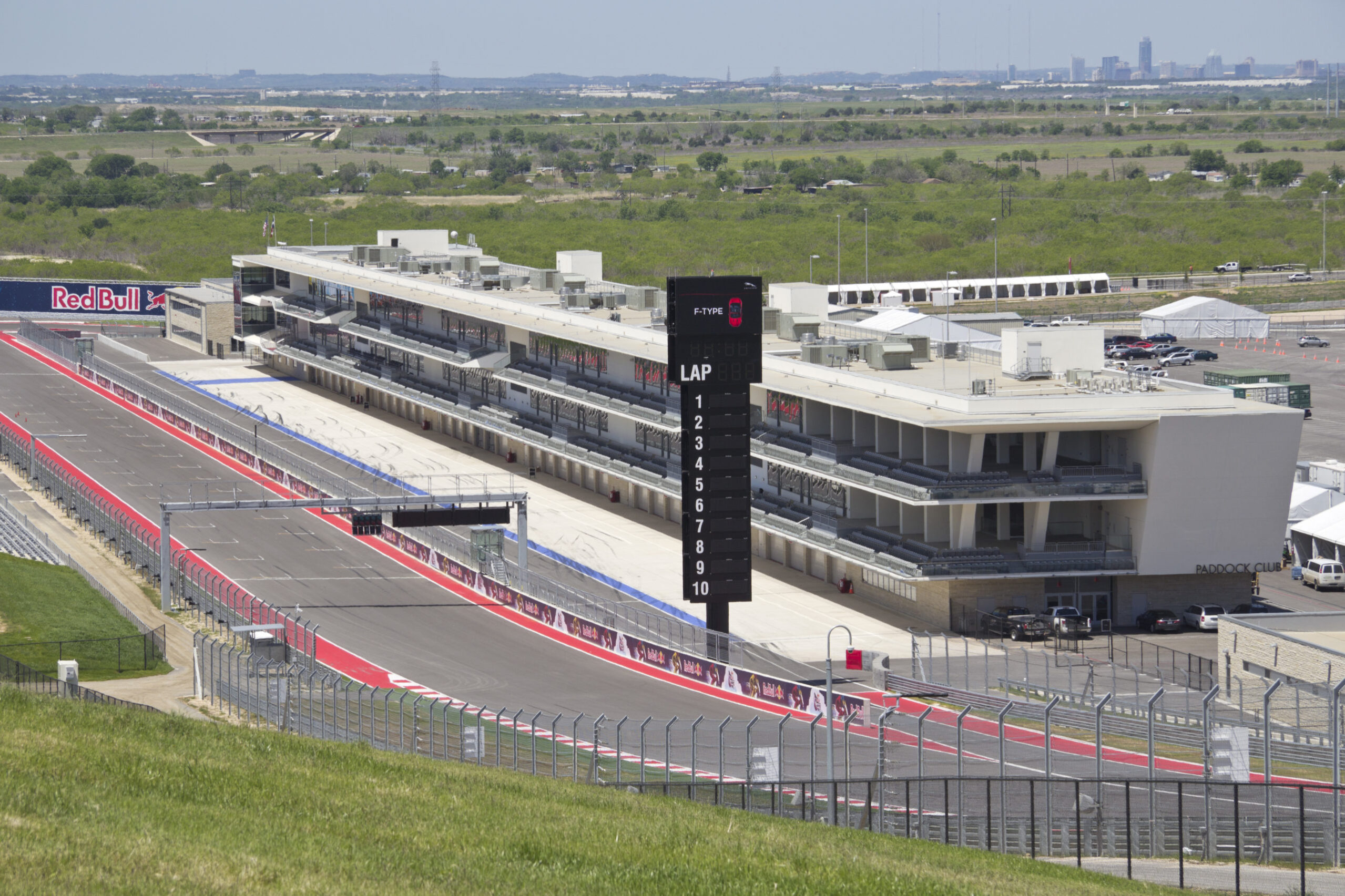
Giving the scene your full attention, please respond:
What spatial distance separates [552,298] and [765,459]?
37.2 meters

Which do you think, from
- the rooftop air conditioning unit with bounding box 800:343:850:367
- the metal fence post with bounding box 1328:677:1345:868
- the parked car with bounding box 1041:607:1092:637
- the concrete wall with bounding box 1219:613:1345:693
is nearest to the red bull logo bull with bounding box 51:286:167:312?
the rooftop air conditioning unit with bounding box 800:343:850:367

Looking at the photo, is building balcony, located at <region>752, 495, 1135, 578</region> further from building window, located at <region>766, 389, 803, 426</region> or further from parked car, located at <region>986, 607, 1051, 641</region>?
building window, located at <region>766, 389, 803, 426</region>

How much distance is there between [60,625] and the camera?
63375mm

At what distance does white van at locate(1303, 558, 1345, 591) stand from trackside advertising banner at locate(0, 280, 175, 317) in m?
122

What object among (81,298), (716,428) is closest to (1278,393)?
(716,428)

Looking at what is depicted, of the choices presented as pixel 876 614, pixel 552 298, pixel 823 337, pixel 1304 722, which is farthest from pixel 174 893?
pixel 552 298

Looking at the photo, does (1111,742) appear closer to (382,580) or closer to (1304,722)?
(1304,722)

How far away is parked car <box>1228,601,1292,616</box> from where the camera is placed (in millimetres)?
67062

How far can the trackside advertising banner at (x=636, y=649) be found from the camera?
55.8 meters

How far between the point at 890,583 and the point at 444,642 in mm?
16528

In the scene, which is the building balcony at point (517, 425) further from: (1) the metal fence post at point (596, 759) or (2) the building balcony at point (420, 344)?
(1) the metal fence post at point (596, 759)

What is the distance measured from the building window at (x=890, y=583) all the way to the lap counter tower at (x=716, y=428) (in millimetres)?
9709

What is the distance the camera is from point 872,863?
90.1 ft

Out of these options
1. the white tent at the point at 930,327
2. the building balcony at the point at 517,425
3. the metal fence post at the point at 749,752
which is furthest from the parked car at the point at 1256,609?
the white tent at the point at 930,327
